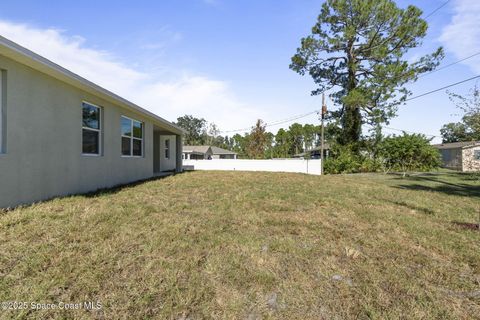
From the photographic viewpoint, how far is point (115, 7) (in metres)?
8.21

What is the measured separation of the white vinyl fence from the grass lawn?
46.6 ft

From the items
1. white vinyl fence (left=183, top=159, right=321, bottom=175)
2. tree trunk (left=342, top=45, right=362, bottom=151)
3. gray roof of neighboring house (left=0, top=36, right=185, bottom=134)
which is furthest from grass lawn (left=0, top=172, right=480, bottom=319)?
tree trunk (left=342, top=45, right=362, bottom=151)

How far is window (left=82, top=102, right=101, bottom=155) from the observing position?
687 centimetres

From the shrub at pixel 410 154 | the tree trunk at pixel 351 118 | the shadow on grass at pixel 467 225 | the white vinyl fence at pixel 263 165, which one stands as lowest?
the shadow on grass at pixel 467 225

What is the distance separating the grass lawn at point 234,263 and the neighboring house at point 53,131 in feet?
2.38

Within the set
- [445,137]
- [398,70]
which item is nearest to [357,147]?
[398,70]

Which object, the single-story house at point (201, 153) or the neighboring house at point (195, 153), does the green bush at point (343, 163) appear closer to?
the single-story house at point (201, 153)

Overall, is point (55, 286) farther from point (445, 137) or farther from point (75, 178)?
point (445, 137)

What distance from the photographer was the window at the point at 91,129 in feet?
22.6

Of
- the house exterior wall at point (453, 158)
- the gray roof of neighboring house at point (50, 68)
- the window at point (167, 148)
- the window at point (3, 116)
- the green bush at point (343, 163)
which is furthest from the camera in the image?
the house exterior wall at point (453, 158)

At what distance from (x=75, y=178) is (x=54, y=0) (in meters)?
4.96

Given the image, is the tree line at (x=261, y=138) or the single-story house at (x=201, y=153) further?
the single-story house at (x=201, y=153)

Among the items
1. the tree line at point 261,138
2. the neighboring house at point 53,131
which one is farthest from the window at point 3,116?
the tree line at point 261,138

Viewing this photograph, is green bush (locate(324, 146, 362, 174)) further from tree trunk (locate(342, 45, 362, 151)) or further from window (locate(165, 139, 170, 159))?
window (locate(165, 139, 170, 159))
